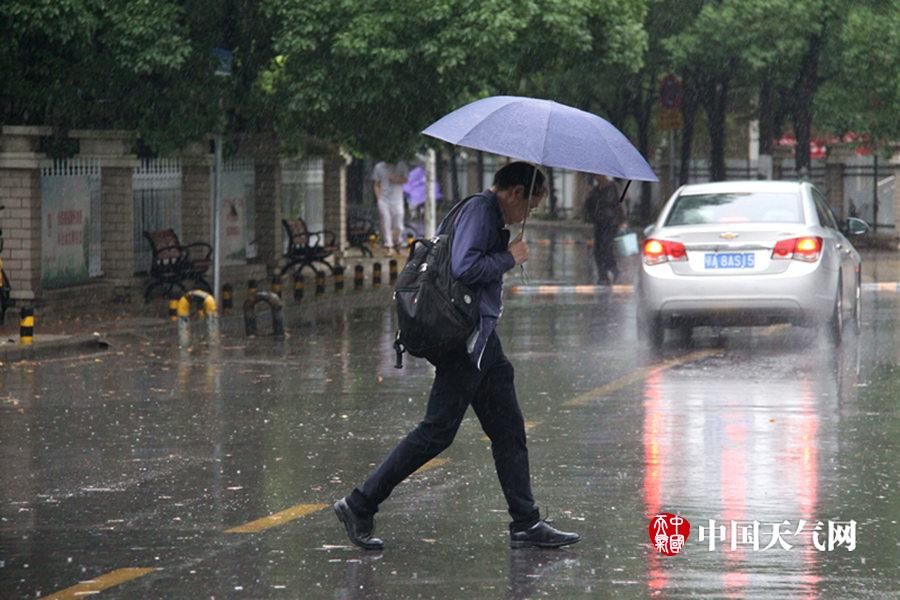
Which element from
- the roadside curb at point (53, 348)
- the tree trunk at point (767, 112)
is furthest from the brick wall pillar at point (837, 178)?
the roadside curb at point (53, 348)

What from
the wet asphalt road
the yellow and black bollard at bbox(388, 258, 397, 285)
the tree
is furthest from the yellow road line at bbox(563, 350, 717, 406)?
the yellow and black bollard at bbox(388, 258, 397, 285)

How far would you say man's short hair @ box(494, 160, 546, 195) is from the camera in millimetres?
8242

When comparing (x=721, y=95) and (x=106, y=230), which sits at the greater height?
(x=721, y=95)

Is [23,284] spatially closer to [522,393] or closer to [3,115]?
[3,115]

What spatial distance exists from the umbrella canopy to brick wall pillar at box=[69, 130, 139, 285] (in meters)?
16.6

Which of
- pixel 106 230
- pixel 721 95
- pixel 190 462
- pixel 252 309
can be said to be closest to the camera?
pixel 190 462

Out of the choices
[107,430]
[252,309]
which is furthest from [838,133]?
[107,430]

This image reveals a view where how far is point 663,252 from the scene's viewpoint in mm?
18141

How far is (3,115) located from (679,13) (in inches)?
775

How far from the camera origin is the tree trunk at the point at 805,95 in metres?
38.8

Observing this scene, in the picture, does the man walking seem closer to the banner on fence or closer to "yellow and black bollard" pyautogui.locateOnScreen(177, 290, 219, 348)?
"yellow and black bollard" pyautogui.locateOnScreen(177, 290, 219, 348)

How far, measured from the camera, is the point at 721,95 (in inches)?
1795
